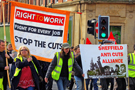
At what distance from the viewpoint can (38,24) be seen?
8141 mm

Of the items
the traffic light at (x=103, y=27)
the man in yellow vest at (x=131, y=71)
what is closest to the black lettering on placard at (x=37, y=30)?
the man in yellow vest at (x=131, y=71)

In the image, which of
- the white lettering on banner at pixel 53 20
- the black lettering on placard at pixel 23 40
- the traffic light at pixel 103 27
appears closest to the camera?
the black lettering on placard at pixel 23 40

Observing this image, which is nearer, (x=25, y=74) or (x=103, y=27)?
(x=25, y=74)

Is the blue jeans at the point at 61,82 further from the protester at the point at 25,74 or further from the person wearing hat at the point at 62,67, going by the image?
the protester at the point at 25,74

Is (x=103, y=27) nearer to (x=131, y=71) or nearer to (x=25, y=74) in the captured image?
(x=131, y=71)

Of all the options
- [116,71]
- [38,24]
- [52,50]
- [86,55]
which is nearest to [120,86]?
[116,71]

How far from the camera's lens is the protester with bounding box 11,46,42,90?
612 centimetres

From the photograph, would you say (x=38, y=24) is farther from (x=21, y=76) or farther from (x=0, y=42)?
(x=21, y=76)

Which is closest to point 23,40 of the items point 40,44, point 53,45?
point 40,44

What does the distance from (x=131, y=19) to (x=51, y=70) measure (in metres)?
15.5

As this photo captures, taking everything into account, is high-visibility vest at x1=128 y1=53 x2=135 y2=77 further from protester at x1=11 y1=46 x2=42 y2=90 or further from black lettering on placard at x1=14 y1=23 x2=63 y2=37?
protester at x1=11 y1=46 x2=42 y2=90

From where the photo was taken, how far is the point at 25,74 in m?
6.19

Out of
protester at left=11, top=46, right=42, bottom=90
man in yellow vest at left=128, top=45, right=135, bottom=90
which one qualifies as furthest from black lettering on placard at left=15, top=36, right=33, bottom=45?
man in yellow vest at left=128, top=45, right=135, bottom=90

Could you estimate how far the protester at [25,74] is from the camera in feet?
20.1
